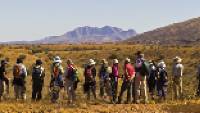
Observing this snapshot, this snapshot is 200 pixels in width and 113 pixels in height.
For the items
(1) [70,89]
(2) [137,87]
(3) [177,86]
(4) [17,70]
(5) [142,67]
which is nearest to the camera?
(5) [142,67]

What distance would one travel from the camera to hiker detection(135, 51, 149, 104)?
64.7ft

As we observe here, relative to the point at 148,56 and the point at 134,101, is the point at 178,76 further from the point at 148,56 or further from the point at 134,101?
the point at 148,56

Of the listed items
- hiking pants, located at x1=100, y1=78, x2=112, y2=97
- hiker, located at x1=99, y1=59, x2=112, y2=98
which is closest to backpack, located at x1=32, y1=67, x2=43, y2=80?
hiking pants, located at x1=100, y1=78, x2=112, y2=97

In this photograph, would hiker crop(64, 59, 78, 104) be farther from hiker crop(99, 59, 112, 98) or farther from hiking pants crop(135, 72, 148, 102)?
hiker crop(99, 59, 112, 98)

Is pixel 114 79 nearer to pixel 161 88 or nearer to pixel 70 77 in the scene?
pixel 70 77

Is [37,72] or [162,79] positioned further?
[162,79]

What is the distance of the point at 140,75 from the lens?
1992 cm

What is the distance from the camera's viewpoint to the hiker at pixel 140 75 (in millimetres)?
19719

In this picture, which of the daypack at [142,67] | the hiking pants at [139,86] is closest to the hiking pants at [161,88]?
the hiking pants at [139,86]

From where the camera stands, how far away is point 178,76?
2184cm

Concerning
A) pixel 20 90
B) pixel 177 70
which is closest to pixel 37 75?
pixel 20 90

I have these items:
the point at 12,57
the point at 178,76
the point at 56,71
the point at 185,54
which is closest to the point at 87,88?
the point at 56,71

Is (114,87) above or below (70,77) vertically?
below

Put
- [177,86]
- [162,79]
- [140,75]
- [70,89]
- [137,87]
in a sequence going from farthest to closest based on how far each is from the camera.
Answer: [177,86]
[162,79]
[70,89]
[137,87]
[140,75]
